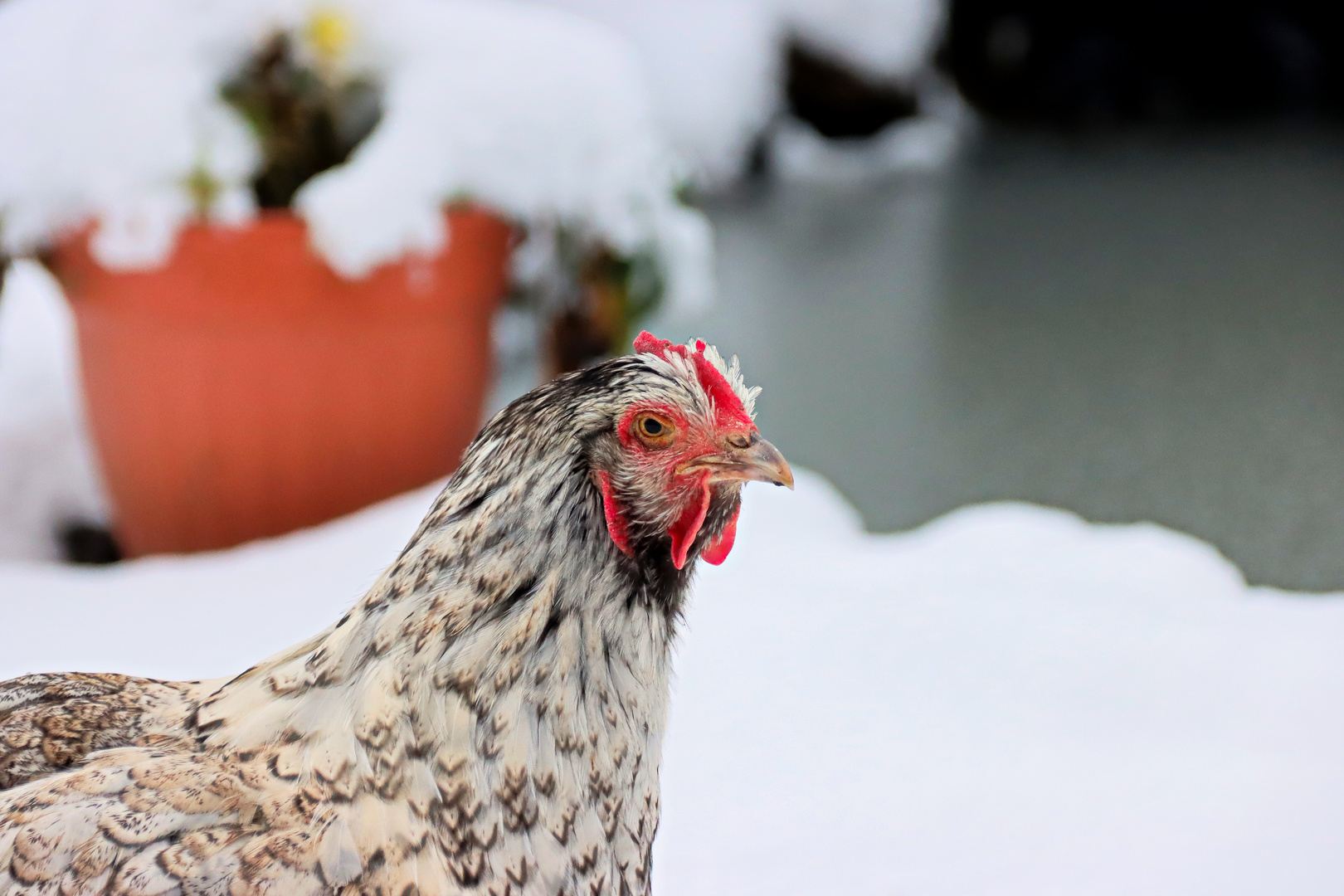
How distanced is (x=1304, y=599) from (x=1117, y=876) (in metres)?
0.57

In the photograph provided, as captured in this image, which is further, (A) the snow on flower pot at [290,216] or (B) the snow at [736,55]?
(B) the snow at [736,55]

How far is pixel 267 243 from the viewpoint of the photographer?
131 centimetres

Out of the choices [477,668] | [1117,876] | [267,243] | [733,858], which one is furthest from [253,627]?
[1117,876]

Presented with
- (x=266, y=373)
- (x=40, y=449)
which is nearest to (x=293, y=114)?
(x=266, y=373)

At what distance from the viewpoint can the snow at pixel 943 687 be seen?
3.10 feet

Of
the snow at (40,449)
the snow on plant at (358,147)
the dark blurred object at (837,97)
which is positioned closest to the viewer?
the snow on plant at (358,147)

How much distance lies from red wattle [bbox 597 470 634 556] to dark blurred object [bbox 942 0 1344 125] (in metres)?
4.74

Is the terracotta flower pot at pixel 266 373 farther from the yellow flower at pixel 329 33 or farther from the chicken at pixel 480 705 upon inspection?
the chicken at pixel 480 705

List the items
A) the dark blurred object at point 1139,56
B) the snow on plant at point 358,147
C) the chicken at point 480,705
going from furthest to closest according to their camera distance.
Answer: the dark blurred object at point 1139,56 < the snow on plant at point 358,147 < the chicken at point 480,705

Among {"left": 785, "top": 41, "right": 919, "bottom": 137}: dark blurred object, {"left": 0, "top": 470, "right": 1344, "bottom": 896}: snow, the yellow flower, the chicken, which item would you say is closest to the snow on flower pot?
the yellow flower

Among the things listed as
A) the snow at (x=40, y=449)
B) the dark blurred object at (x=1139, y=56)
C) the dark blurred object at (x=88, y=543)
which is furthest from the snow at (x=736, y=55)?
the dark blurred object at (x=88, y=543)

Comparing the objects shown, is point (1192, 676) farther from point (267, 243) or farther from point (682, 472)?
point (267, 243)

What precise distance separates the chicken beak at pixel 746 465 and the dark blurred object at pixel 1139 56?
4701mm

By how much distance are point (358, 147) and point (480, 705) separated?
1078 millimetres
